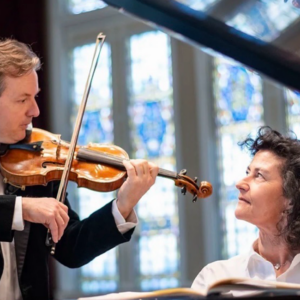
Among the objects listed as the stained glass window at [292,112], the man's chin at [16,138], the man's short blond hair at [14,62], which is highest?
the stained glass window at [292,112]

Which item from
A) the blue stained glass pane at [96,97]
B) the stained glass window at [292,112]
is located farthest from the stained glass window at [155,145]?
the stained glass window at [292,112]

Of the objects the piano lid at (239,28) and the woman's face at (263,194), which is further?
the woman's face at (263,194)

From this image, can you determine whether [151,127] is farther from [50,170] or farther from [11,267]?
[11,267]

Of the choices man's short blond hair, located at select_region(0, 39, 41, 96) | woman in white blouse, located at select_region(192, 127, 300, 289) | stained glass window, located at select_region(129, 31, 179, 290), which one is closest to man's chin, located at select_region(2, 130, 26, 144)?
man's short blond hair, located at select_region(0, 39, 41, 96)

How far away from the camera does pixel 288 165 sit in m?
2.28

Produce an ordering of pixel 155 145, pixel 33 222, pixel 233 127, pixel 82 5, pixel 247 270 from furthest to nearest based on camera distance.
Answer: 1. pixel 82 5
2. pixel 155 145
3. pixel 233 127
4. pixel 247 270
5. pixel 33 222

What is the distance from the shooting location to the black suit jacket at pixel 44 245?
208 cm

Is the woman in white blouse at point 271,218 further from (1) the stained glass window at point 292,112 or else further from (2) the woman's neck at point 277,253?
(1) the stained glass window at point 292,112

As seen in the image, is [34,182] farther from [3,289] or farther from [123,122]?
[123,122]

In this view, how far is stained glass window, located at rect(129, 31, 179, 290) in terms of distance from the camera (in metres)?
6.46

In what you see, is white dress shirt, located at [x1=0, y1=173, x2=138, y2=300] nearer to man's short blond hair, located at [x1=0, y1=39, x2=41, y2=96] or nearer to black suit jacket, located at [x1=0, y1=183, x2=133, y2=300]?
black suit jacket, located at [x1=0, y1=183, x2=133, y2=300]

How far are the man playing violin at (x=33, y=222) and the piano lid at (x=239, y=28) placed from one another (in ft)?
2.75

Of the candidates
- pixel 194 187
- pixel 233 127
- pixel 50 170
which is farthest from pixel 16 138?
pixel 233 127

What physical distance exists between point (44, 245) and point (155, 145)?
4620 mm
